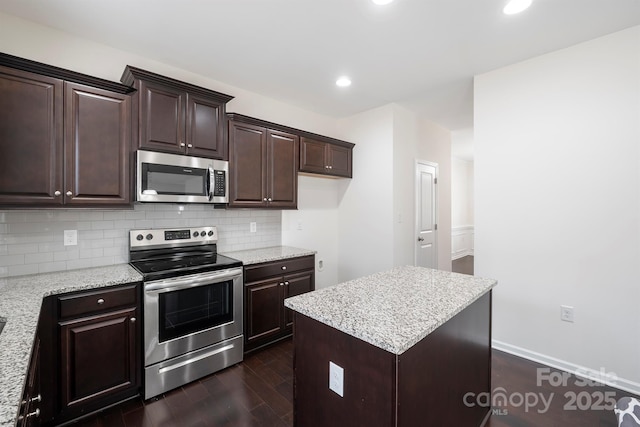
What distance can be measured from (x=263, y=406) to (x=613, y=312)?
2839 mm

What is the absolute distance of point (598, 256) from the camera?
2365 millimetres

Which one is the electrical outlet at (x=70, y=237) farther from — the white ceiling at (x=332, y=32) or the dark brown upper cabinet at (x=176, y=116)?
the white ceiling at (x=332, y=32)

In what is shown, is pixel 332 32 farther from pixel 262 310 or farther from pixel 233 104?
pixel 262 310

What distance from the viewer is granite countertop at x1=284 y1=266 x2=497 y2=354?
3.66ft

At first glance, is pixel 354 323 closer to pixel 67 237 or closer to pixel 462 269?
pixel 67 237

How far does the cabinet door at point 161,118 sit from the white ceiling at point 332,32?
0.42 meters

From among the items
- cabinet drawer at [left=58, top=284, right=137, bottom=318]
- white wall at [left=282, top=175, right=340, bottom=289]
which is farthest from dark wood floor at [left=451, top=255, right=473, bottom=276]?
cabinet drawer at [left=58, top=284, right=137, bottom=318]

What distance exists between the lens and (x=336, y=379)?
4.09ft

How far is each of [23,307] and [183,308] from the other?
965 mm

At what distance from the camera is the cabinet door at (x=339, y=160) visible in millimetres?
3832

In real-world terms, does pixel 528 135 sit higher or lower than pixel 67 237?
higher

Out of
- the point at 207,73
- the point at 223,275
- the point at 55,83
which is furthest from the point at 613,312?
the point at 55,83

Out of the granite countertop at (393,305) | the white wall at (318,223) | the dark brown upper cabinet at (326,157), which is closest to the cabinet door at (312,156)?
the dark brown upper cabinet at (326,157)

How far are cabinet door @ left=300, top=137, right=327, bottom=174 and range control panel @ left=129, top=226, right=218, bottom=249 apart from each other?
131cm
